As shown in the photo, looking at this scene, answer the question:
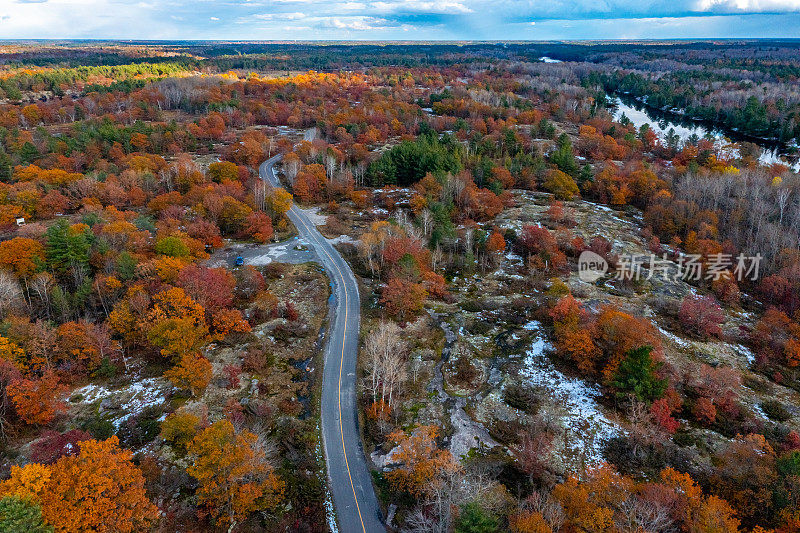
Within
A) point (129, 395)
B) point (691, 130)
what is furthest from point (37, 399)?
point (691, 130)

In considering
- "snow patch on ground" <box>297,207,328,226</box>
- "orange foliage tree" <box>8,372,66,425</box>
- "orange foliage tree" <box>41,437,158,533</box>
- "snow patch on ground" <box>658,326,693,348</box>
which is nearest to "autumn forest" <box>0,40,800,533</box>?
"orange foliage tree" <box>41,437,158,533</box>

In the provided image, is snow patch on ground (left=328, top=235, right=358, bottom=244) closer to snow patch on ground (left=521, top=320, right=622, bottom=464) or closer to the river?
snow patch on ground (left=521, top=320, right=622, bottom=464)

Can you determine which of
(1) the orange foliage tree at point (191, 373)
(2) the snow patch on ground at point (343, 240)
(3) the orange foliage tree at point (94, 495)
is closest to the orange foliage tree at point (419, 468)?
(3) the orange foliage tree at point (94, 495)

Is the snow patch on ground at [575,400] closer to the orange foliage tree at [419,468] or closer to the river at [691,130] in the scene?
the orange foliage tree at [419,468]

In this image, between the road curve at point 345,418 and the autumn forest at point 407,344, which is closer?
the autumn forest at point 407,344

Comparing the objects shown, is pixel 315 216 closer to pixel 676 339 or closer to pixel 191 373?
pixel 191 373

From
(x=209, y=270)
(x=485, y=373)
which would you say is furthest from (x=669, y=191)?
(x=209, y=270)
